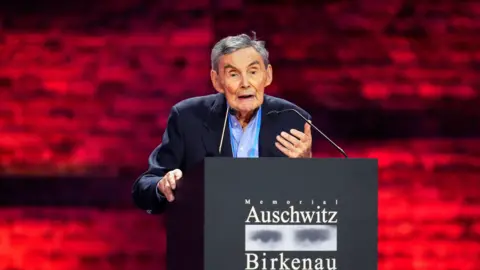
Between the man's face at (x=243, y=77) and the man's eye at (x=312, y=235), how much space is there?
682mm

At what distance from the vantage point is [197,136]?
2.49 meters

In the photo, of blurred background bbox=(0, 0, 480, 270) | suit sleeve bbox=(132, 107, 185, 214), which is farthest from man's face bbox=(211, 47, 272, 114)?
blurred background bbox=(0, 0, 480, 270)

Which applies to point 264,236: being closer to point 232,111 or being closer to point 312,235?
point 312,235

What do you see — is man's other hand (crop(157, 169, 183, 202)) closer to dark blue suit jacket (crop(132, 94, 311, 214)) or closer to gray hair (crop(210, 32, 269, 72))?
dark blue suit jacket (crop(132, 94, 311, 214))

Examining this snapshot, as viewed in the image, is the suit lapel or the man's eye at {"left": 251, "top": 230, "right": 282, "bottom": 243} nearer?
the man's eye at {"left": 251, "top": 230, "right": 282, "bottom": 243}

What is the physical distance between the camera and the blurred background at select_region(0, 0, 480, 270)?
3.72m

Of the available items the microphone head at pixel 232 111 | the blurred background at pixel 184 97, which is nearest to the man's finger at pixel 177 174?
the microphone head at pixel 232 111

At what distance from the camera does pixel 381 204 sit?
3.81m

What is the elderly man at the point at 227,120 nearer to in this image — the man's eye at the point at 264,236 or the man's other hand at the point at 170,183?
the man's other hand at the point at 170,183

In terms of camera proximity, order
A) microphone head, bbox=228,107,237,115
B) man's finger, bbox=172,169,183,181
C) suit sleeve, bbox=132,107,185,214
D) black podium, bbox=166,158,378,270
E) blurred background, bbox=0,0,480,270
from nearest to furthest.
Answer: black podium, bbox=166,158,378,270, man's finger, bbox=172,169,183,181, suit sleeve, bbox=132,107,185,214, microphone head, bbox=228,107,237,115, blurred background, bbox=0,0,480,270

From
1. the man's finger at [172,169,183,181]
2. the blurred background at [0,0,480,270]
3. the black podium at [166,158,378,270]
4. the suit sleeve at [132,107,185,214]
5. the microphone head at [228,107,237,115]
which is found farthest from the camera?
the blurred background at [0,0,480,270]

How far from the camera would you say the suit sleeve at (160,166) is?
7.84ft

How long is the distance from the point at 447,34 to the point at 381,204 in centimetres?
80

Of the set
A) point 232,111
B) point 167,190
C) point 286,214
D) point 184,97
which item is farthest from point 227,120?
point 184,97
